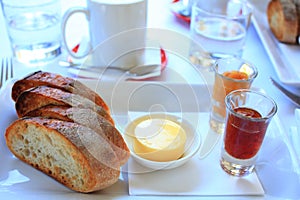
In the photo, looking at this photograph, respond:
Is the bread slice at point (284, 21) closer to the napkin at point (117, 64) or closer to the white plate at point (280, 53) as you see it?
the white plate at point (280, 53)

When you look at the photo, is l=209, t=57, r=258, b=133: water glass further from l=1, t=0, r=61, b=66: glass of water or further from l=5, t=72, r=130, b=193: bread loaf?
l=1, t=0, r=61, b=66: glass of water

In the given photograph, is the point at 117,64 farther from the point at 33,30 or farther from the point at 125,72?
the point at 33,30

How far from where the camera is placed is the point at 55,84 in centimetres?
82

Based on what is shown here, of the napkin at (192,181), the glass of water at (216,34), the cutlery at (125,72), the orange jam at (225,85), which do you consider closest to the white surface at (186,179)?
the napkin at (192,181)

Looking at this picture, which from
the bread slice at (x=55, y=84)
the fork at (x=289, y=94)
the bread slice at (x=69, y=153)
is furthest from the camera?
the fork at (x=289, y=94)

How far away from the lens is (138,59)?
107cm

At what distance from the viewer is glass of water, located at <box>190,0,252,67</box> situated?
3.76ft

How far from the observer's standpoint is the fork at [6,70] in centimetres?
101

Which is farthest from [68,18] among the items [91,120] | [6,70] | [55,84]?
[91,120]

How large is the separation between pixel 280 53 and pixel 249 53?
10 cm

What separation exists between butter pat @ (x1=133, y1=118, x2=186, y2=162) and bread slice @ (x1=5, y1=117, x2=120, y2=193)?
0.07 meters

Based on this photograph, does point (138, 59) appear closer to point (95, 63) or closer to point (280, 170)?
point (95, 63)

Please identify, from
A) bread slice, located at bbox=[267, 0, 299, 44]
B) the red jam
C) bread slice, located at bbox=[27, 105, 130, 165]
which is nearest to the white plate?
bread slice, located at bbox=[267, 0, 299, 44]

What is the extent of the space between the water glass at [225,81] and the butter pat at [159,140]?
0.35 ft
